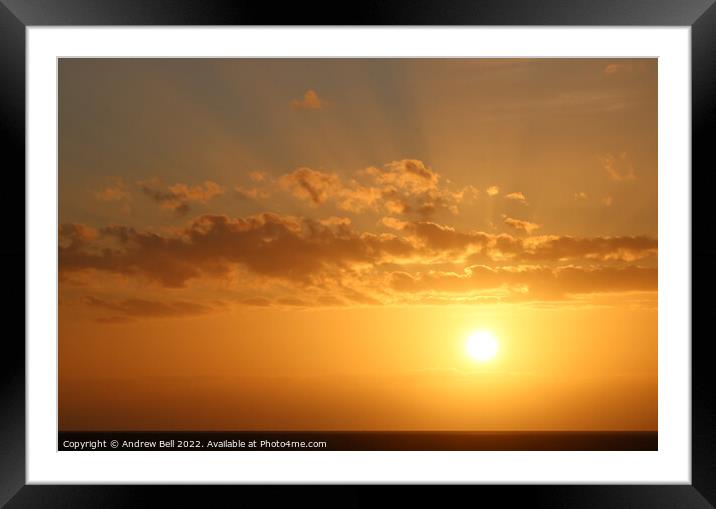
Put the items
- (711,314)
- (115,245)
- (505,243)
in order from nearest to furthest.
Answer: (711,314), (115,245), (505,243)

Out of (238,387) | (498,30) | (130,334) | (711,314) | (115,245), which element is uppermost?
(498,30)

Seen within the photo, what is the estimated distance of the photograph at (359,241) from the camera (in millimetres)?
4453

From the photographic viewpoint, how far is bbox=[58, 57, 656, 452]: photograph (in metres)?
4.45

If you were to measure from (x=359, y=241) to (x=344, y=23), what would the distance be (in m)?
3.08

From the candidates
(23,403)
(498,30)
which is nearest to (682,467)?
(498,30)

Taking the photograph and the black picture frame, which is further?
the photograph

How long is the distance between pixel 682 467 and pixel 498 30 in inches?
73.6

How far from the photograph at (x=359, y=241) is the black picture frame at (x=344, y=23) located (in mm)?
916

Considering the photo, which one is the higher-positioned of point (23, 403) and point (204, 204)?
point (204, 204)

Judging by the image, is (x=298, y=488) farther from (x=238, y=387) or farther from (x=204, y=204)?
(x=204, y=204)

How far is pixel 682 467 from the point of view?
9.01ft

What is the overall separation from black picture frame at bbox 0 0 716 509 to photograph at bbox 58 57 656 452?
3.00ft

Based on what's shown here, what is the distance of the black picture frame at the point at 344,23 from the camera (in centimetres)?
255

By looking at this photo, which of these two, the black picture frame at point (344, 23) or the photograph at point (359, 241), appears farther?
the photograph at point (359, 241)
